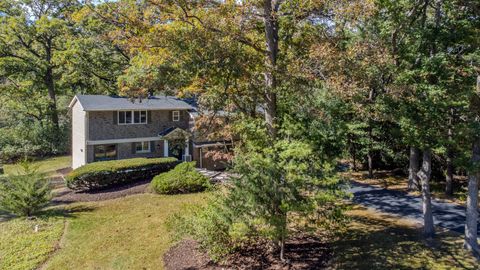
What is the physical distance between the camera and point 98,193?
58.1 feet

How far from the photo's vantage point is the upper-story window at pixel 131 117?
916 inches

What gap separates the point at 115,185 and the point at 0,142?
19316 mm

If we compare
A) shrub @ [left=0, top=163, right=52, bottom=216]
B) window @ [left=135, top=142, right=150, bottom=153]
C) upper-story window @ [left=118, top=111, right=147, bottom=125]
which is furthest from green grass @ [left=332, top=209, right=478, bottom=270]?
upper-story window @ [left=118, top=111, right=147, bottom=125]

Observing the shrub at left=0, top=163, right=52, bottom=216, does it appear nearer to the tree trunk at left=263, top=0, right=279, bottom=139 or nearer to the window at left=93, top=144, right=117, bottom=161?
the window at left=93, top=144, right=117, bottom=161

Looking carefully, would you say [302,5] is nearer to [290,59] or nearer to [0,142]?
[290,59]

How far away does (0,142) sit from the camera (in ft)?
99.5

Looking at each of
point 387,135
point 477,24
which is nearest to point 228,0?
point 477,24

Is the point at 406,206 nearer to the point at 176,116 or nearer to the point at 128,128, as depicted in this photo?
the point at 176,116

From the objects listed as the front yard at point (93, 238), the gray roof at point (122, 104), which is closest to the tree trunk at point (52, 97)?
the gray roof at point (122, 104)

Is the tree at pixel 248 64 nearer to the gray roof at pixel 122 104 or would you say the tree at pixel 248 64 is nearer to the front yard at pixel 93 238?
the front yard at pixel 93 238

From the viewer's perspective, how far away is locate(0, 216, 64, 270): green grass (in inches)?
380

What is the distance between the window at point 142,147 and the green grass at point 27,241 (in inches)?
432

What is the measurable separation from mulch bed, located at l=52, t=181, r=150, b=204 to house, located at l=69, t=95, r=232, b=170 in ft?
13.0

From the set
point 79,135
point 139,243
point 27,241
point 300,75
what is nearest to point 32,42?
point 79,135
